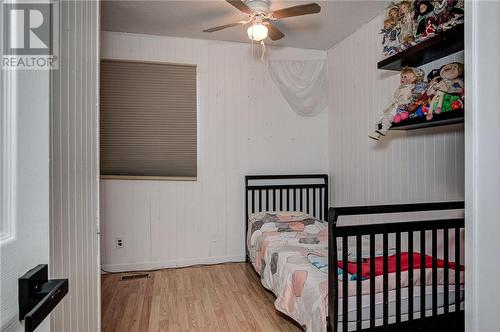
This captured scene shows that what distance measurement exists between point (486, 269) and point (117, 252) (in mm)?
3102

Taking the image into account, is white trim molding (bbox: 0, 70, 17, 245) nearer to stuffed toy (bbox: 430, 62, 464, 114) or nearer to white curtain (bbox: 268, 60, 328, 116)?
stuffed toy (bbox: 430, 62, 464, 114)

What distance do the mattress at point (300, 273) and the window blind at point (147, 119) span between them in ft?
3.63

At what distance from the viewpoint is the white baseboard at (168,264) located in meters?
3.07

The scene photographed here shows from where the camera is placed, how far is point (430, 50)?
178 centimetres

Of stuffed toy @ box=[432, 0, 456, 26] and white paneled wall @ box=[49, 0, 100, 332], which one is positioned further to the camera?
stuffed toy @ box=[432, 0, 456, 26]

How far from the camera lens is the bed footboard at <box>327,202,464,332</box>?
1.39 metres

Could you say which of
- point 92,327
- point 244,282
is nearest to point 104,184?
point 244,282

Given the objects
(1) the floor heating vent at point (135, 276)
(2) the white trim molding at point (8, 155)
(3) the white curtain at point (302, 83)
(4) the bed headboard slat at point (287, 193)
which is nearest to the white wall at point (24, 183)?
(2) the white trim molding at point (8, 155)

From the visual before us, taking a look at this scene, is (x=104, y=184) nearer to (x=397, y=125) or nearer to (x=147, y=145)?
(x=147, y=145)

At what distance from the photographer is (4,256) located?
1.68 ft

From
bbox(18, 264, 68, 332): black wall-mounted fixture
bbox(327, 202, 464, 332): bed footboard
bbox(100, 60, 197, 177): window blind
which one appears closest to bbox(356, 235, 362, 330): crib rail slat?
bbox(327, 202, 464, 332): bed footboard

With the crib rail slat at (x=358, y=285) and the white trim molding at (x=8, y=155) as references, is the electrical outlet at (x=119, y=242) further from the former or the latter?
the white trim molding at (x=8, y=155)

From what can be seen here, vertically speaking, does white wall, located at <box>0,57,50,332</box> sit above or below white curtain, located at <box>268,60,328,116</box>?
below

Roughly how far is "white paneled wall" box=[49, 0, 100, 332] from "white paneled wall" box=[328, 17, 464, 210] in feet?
7.34
